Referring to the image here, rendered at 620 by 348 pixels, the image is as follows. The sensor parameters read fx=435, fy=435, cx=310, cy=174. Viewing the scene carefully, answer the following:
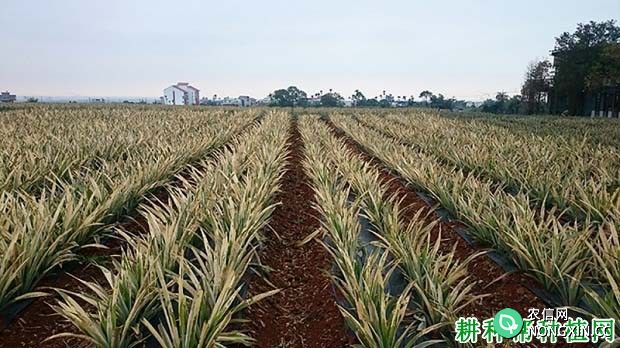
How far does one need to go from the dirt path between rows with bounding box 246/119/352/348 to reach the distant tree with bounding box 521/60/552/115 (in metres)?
39.4

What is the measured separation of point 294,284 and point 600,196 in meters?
2.81

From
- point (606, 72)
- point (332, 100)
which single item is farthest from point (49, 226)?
point (332, 100)

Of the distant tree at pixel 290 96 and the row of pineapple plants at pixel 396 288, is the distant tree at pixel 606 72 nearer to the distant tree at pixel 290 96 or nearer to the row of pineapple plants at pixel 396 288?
the row of pineapple plants at pixel 396 288

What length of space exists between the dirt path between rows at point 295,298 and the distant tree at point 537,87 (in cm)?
3941

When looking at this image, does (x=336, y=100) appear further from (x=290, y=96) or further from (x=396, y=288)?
(x=396, y=288)

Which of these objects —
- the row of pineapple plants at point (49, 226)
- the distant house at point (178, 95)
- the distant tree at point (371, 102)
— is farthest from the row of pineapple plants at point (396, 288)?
the distant house at point (178, 95)

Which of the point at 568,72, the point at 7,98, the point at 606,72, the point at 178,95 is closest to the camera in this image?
the point at 606,72

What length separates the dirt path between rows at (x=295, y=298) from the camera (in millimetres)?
2342

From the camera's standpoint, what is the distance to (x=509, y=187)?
17.6 feet

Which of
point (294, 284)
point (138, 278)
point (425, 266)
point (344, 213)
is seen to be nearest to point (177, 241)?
point (138, 278)

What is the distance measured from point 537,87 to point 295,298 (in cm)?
4097

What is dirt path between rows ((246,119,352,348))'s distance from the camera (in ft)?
7.68

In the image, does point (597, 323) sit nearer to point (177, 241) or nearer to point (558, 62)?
point (177, 241)

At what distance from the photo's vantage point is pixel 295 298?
2855 millimetres
